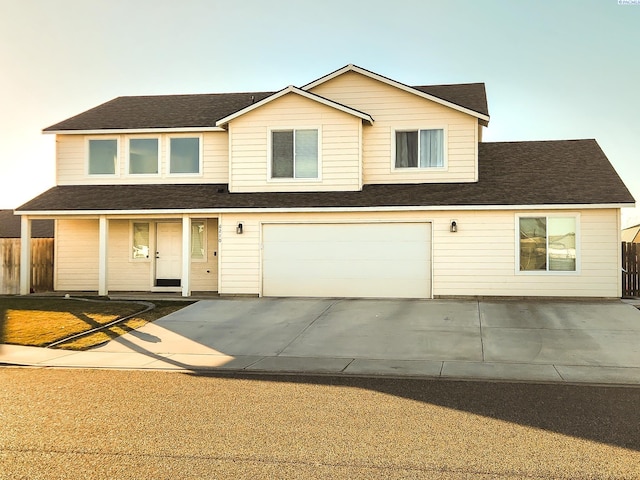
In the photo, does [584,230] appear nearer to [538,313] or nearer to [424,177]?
[538,313]

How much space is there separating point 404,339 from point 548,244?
7.20 metres

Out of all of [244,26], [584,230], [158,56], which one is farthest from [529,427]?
[158,56]

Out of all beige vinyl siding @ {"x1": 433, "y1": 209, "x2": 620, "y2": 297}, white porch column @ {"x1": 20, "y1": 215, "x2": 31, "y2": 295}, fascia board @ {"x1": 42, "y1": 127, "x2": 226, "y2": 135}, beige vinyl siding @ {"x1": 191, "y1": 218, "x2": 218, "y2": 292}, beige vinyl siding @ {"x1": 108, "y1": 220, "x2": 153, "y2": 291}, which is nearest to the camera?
beige vinyl siding @ {"x1": 433, "y1": 209, "x2": 620, "y2": 297}

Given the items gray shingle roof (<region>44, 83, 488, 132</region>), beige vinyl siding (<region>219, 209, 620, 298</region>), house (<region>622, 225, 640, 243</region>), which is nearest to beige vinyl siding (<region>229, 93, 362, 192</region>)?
beige vinyl siding (<region>219, 209, 620, 298</region>)

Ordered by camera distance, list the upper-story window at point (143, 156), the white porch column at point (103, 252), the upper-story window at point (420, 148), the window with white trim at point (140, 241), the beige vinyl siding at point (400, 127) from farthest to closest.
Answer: the window with white trim at point (140, 241) → the upper-story window at point (143, 156) → the white porch column at point (103, 252) → the upper-story window at point (420, 148) → the beige vinyl siding at point (400, 127)

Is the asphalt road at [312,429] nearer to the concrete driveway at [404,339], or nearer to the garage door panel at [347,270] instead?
the concrete driveway at [404,339]

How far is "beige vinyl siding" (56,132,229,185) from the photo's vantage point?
21078 millimetres

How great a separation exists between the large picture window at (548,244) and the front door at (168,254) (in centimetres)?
1152

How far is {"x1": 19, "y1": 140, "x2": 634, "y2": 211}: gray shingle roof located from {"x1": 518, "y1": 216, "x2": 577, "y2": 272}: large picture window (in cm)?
71

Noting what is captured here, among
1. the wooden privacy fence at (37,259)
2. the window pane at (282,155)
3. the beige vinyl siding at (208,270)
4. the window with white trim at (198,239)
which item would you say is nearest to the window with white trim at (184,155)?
the window with white trim at (198,239)

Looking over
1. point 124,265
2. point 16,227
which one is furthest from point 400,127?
point 16,227

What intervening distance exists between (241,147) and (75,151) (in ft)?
21.3

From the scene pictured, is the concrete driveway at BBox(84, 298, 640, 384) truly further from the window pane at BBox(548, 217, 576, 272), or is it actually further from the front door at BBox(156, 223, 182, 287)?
the front door at BBox(156, 223, 182, 287)

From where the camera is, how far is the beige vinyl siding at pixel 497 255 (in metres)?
17.7
